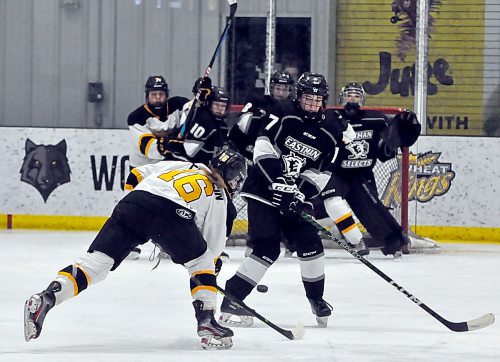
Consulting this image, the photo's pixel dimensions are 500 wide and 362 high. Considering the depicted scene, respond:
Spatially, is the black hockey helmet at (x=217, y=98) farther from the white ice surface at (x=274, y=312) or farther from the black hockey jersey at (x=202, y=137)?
the white ice surface at (x=274, y=312)

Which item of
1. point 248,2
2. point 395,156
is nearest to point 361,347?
point 395,156

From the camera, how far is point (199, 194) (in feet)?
Answer: 14.7

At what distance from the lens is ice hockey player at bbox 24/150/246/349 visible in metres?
4.41

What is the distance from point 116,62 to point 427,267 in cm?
422

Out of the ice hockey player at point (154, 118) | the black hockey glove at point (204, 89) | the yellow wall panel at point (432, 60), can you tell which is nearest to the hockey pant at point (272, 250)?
the black hockey glove at point (204, 89)

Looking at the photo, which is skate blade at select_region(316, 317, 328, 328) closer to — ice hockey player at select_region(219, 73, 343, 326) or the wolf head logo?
ice hockey player at select_region(219, 73, 343, 326)

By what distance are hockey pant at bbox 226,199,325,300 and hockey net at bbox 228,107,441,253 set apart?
3171 millimetres

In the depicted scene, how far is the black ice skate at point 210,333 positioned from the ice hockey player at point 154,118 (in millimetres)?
3102

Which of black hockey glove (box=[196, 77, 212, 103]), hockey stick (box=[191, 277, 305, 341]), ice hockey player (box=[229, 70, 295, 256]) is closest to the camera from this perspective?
hockey stick (box=[191, 277, 305, 341])

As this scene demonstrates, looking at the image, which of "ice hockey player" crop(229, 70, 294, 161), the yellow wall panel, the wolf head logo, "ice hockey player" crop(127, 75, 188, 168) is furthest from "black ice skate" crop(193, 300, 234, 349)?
the yellow wall panel

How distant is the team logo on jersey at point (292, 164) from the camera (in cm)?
533

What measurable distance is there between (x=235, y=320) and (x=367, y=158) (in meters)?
2.92

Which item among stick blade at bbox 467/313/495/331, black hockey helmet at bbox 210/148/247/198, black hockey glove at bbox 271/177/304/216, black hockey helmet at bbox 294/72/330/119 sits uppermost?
black hockey helmet at bbox 294/72/330/119

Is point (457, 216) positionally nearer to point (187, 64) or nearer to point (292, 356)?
point (187, 64)
